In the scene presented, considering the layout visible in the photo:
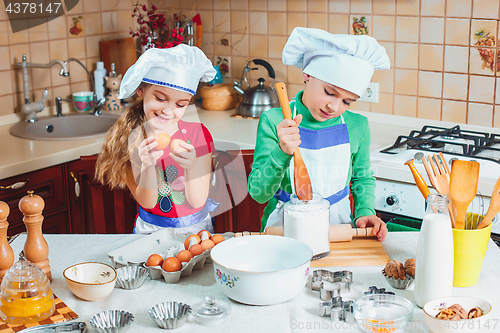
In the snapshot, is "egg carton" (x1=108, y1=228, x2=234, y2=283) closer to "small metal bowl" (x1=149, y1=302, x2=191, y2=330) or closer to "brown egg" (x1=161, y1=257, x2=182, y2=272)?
"brown egg" (x1=161, y1=257, x2=182, y2=272)

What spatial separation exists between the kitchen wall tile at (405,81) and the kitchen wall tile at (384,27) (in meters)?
0.15

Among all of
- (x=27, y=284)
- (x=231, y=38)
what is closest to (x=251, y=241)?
(x=27, y=284)

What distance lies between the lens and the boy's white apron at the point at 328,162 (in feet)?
4.59

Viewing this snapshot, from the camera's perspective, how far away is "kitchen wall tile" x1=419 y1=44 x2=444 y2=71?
211 cm

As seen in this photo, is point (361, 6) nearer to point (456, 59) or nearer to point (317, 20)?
point (317, 20)

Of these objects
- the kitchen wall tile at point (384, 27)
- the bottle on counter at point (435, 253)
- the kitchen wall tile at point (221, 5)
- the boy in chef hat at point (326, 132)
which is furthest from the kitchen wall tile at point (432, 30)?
the bottle on counter at point (435, 253)

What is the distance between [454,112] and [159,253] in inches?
58.0

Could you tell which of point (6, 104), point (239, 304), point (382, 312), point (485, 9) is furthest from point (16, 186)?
point (485, 9)

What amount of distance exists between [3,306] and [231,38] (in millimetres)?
2011

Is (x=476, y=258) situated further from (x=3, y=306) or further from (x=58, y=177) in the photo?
(x=58, y=177)

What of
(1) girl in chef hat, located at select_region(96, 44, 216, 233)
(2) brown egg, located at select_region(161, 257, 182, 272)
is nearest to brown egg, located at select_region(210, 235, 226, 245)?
(2) brown egg, located at select_region(161, 257, 182, 272)

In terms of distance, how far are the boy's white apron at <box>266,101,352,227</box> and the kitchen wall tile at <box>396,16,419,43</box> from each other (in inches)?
36.2

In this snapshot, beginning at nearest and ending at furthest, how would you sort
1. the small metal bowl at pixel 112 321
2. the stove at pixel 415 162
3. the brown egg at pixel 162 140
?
the small metal bowl at pixel 112 321, the brown egg at pixel 162 140, the stove at pixel 415 162

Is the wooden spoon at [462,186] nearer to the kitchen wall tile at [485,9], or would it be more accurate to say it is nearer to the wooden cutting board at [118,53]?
the kitchen wall tile at [485,9]
